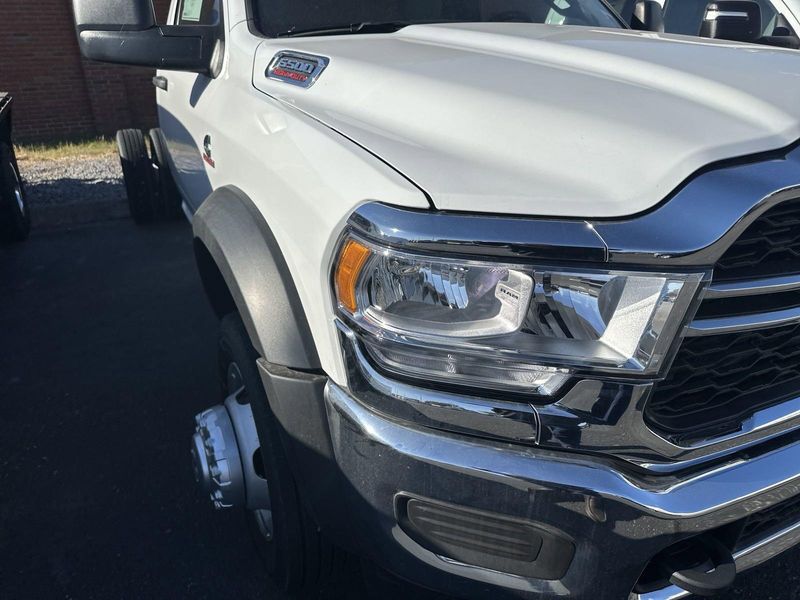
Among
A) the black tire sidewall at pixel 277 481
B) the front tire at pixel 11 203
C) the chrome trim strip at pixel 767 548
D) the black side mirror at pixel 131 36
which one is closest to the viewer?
the chrome trim strip at pixel 767 548

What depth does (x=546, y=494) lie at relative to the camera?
53.1 inches

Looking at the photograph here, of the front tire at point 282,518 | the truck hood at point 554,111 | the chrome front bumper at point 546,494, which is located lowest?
the front tire at point 282,518

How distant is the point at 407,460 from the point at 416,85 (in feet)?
3.30

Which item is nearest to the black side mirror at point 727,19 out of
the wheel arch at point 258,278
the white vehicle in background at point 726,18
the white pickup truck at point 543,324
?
the white vehicle in background at point 726,18

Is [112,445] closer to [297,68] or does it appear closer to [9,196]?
[297,68]

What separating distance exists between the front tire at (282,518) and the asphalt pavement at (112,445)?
0.31m

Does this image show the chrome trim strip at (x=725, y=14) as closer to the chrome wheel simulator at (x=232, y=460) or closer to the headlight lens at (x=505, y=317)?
the headlight lens at (x=505, y=317)

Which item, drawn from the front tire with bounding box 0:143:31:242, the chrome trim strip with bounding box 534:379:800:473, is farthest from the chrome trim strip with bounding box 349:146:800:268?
the front tire with bounding box 0:143:31:242

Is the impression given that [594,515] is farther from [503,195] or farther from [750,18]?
[750,18]

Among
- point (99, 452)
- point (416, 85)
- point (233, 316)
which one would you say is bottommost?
point (99, 452)

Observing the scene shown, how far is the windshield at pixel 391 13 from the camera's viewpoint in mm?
2594

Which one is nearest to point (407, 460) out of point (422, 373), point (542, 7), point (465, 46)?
point (422, 373)

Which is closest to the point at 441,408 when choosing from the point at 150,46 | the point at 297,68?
the point at 297,68

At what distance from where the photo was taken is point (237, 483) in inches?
80.8
